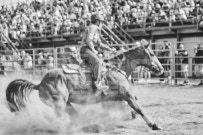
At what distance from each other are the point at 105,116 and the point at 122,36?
1005 centimetres

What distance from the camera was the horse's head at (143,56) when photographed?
23.8ft

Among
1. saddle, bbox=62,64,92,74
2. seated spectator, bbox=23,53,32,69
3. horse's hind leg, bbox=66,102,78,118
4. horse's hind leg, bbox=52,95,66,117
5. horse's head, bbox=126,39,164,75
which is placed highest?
horse's head, bbox=126,39,164,75

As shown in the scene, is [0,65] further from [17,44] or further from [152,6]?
[17,44]

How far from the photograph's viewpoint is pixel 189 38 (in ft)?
55.5

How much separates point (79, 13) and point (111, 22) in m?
2.13

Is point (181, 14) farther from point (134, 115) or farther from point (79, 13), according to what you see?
point (134, 115)

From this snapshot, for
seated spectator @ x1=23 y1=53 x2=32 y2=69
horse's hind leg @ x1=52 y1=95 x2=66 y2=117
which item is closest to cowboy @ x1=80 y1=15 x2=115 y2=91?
horse's hind leg @ x1=52 y1=95 x2=66 y2=117

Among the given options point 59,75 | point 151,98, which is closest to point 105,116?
point 59,75

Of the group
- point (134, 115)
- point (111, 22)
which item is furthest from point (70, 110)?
point (111, 22)

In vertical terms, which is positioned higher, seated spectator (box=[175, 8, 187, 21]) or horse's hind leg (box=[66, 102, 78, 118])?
seated spectator (box=[175, 8, 187, 21])

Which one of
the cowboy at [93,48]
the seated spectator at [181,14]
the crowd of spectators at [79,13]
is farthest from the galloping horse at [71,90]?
the seated spectator at [181,14]

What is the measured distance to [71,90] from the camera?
6.84 metres

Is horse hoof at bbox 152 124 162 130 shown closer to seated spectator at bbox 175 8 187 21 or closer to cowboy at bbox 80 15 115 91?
cowboy at bbox 80 15 115 91

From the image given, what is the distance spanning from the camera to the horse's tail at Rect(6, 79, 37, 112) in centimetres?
712
